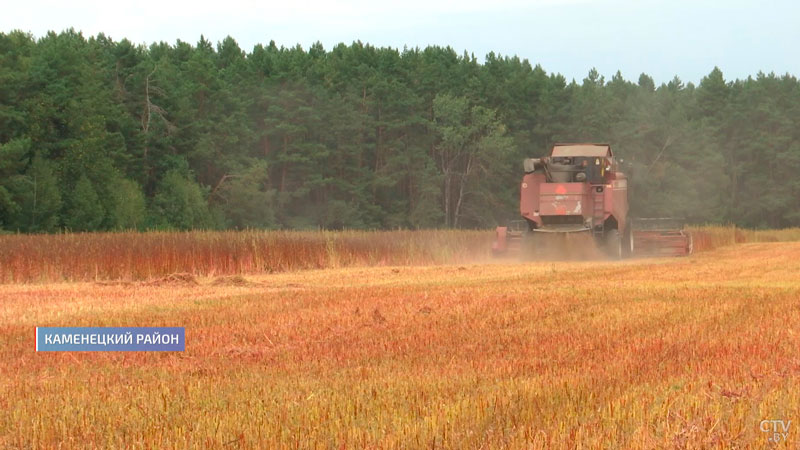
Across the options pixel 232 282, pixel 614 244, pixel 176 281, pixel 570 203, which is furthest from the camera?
pixel 614 244

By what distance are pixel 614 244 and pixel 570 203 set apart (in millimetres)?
1703

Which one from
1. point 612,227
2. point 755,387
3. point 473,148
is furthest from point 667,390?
point 473,148

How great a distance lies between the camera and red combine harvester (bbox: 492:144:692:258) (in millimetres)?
27594

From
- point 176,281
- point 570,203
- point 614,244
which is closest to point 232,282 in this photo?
point 176,281

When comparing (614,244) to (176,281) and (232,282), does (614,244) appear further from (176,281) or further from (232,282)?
(176,281)

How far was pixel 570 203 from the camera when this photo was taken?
1085 inches

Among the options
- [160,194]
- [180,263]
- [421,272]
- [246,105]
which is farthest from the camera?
[246,105]

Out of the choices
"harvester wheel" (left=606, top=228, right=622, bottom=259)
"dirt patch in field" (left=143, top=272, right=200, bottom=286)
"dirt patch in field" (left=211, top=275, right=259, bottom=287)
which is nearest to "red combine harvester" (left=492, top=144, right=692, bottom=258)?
"harvester wheel" (left=606, top=228, right=622, bottom=259)

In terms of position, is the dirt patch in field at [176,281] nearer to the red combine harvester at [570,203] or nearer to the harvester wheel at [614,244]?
the red combine harvester at [570,203]

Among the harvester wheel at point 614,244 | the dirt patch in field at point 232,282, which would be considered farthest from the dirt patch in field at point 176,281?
the harvester wheel at point 614,244

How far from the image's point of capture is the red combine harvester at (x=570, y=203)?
27594 mm

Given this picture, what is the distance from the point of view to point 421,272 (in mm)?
21953

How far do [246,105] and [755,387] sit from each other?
61.8 m

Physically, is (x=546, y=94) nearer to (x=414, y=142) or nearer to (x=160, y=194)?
(x=414, y=142)
